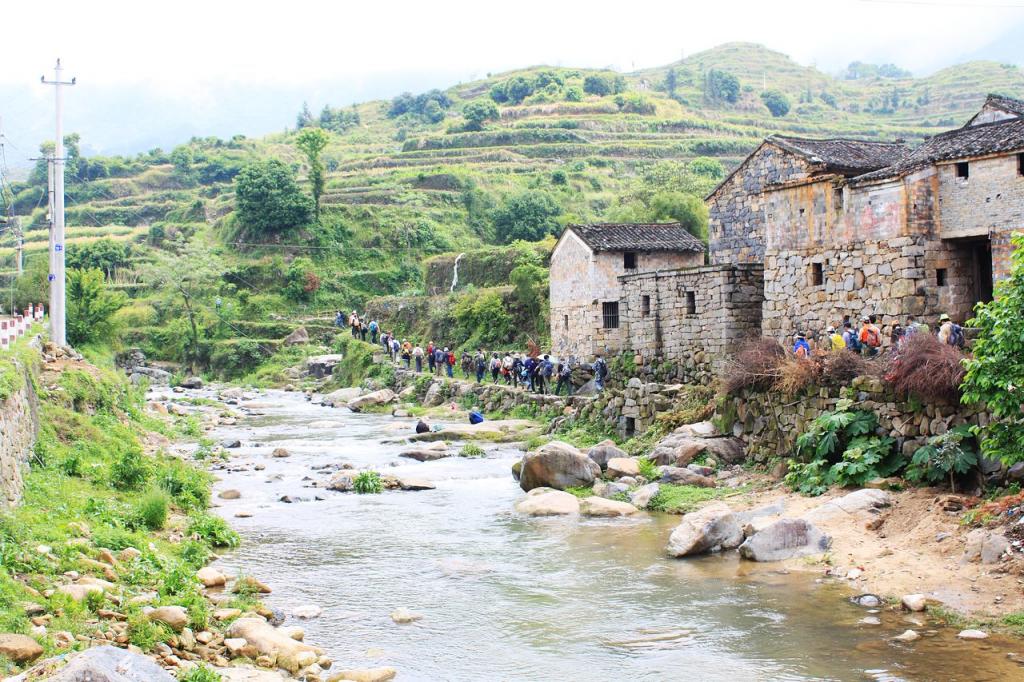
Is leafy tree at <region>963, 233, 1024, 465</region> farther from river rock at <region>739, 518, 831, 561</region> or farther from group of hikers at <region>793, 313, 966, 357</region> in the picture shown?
group of hikers at <region>793, 313, 966, 357</region>

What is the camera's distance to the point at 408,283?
5912 centimetres

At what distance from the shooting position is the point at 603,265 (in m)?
Answer: 32.1

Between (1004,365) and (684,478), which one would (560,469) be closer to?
(684,478)

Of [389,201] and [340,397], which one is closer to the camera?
[340,397]

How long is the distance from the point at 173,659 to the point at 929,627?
787cm

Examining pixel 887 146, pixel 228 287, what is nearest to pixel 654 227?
pixel 887 146

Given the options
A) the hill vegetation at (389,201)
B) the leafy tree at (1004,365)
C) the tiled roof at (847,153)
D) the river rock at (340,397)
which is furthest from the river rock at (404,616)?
the hill vegetation at (389,201)

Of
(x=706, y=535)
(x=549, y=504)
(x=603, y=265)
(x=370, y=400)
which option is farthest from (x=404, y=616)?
(x=370, y=400)

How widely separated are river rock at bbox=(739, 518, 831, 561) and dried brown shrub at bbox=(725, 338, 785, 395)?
491 cm

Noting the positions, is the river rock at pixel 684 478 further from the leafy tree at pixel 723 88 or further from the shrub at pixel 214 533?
the leafy tree at pixel 723 88

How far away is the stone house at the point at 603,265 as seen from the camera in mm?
31969

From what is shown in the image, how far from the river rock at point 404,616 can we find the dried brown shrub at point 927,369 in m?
8.36

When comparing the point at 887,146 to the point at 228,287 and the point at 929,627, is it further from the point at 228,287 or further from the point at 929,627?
the point at 228,287

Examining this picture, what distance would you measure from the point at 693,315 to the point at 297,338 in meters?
29.9
